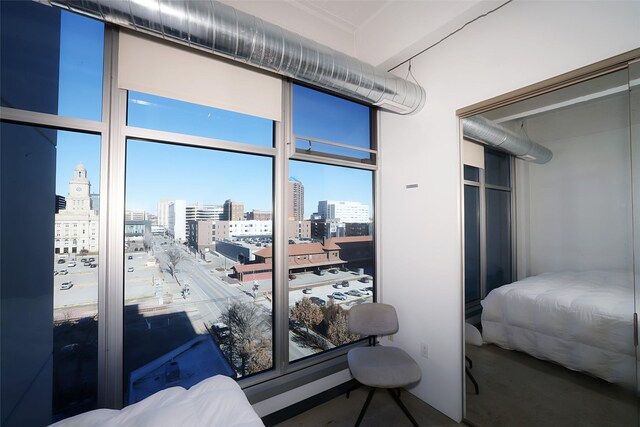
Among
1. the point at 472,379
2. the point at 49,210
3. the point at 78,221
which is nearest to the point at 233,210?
the point at 78,221

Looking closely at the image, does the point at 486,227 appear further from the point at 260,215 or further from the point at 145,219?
the point at 145,219

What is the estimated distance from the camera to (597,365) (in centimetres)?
125

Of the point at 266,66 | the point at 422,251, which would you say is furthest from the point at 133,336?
the point at 422,251

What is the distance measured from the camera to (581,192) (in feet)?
4.33

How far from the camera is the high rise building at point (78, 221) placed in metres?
1.33

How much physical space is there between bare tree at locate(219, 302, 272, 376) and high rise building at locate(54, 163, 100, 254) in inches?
37.9

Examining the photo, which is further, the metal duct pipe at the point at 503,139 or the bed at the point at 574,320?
the metal duct pipe at the point at 503,139

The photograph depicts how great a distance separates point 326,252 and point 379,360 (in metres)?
0.96

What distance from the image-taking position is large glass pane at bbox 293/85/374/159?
2070 millimetres

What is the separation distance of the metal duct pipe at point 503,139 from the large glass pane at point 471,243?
33 cm

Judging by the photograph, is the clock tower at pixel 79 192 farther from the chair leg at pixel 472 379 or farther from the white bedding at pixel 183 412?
the chair leg at pixel 472 379

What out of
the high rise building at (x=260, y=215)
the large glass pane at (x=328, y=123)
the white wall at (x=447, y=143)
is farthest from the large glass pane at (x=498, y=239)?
the high rise building at (x=260, y=215)

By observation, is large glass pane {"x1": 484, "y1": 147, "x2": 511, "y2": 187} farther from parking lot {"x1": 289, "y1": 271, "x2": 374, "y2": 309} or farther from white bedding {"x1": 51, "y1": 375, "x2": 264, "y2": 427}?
white bedding {"x1": 51, "y1": 375, "x2": 264, "y2": 427}

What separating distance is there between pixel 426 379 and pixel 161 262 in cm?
224
